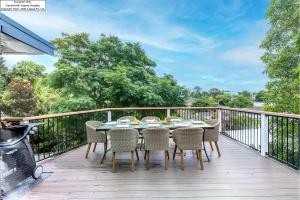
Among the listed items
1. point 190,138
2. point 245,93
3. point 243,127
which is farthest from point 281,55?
point 190,138

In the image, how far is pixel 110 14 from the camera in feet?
34.9

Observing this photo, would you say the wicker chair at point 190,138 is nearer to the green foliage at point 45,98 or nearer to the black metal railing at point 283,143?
the black metal railing at point 283,143

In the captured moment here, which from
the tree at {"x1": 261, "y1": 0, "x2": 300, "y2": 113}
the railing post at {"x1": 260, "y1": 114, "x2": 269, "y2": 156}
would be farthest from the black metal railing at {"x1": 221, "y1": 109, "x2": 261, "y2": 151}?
the tree at {"x1": 261, "y1": 0, "x2": 300, "y2": 113}

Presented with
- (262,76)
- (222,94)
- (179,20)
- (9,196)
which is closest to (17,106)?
(179,20)

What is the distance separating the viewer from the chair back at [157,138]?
3.94 metres

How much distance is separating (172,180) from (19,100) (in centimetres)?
1111

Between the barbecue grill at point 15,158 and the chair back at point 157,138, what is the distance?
160 centimetres

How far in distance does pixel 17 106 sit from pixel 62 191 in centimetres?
1091

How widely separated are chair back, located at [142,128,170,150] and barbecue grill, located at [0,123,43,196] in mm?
1604

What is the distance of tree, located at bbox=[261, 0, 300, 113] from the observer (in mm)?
10078

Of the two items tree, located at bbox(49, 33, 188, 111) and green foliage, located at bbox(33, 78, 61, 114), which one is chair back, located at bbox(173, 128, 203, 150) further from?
green foliage, located at bbox(33, 78, 61, 114)

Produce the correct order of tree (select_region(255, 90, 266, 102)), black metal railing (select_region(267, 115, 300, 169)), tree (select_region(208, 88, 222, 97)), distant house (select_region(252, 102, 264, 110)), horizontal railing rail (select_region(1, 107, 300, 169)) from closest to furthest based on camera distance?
black metal railing (select_region(267, 115, 300, 169)) < horizontal railing rail (select_region(1, 107, 300, 169)) < tree (select_region(255, 90, 266, 102)) < distant house (select_region(252, 102, 264, 110)) < tree (select_region(208, 88, 222, 97))

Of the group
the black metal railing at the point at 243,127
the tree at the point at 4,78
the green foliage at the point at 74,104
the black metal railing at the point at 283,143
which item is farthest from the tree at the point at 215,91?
the tree at the point at 4,78

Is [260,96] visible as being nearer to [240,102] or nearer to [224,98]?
[240,102]
